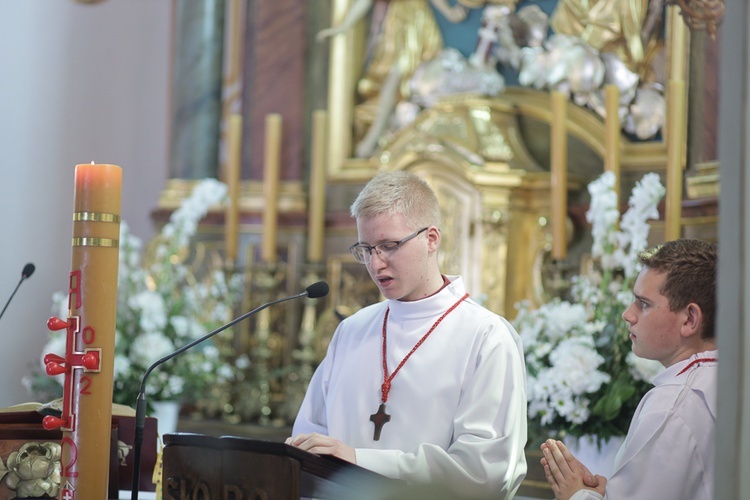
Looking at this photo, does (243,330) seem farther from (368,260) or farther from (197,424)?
(368,260)

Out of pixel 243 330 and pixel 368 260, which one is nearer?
pixel 368 260

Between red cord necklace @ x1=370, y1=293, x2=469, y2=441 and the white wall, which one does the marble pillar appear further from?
red cord necklace @ x1=370, y1=293, x2=469, y2=441

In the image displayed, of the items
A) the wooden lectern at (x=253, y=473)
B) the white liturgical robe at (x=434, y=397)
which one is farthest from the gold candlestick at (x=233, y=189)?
the wooden lectern at (x=253, y=473)

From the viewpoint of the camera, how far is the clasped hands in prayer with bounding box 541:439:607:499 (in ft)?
9.37

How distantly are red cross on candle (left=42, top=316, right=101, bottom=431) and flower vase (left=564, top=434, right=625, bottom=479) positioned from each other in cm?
207

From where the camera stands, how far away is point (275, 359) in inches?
261

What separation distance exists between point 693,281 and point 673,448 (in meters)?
0.44

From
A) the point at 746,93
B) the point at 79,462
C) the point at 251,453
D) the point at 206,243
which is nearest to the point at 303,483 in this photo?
the point at 251,453

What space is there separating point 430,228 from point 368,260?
21 cm

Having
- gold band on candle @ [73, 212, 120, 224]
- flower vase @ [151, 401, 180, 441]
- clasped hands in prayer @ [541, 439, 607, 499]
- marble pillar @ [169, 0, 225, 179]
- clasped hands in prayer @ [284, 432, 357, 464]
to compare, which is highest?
marble pillar @ [169, 0, 225, 179]

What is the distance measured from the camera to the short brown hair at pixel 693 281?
2.86m

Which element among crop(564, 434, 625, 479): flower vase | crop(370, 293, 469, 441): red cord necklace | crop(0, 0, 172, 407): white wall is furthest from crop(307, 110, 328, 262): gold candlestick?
crop(370, 293, 469, 441): red cord necklace

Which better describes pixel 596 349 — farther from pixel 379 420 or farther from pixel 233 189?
pixel 233 189

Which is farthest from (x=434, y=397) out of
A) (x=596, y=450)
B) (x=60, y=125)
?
(x=60, y=125)
